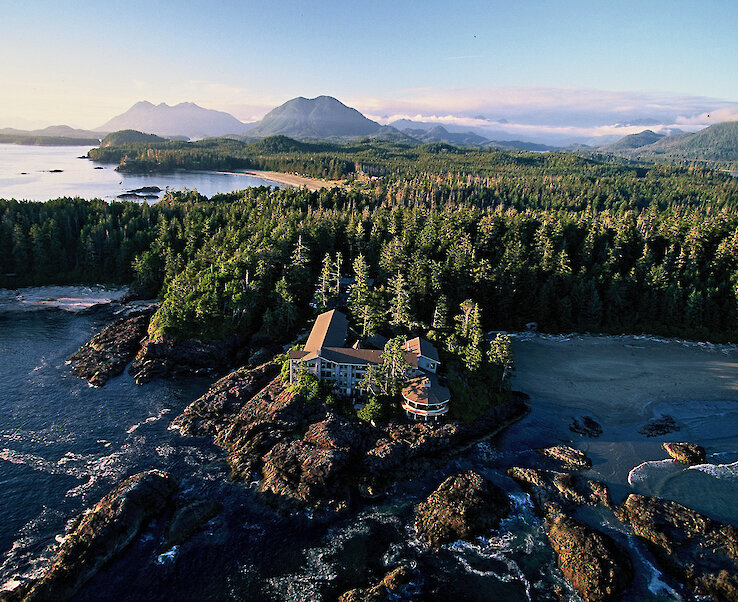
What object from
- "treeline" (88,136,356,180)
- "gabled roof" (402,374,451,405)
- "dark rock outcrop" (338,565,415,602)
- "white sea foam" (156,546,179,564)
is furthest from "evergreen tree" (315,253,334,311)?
"treeline" (88,136,356,180)

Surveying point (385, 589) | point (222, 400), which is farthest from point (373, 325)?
point (385, 589)

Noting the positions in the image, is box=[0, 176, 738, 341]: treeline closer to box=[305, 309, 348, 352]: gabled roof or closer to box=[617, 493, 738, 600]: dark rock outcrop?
box=[305, 309, 348, 352]: gabled roof

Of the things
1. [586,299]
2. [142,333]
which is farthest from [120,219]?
[586,299]

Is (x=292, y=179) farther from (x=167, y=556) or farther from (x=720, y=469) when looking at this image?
(x=720, y=469)

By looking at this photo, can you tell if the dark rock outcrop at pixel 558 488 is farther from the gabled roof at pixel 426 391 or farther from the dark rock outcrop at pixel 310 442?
the gabled roof at pixel 426 391

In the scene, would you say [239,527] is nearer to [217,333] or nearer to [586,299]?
[217,333]
